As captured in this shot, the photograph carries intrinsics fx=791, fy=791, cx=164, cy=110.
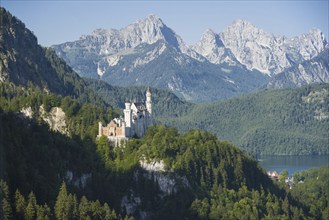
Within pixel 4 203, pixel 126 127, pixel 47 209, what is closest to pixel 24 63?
pixel 126 127

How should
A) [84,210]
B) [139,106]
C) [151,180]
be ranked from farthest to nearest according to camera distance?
[139,106] → [151,180] → [84,210]

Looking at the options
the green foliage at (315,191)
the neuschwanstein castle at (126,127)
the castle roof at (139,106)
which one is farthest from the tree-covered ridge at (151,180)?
the castle roof at (139,106)

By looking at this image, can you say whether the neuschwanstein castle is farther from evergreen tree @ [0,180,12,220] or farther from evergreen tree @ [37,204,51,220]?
evergreen tree @ [0,180,12,220]

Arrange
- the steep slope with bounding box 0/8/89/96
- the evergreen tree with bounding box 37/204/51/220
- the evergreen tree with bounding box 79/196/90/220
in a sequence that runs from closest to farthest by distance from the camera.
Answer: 1. the evergreen tree with bounding box 37/204/51/220
2. the evergreen tree with bounding box 79/196/90/220
3. the steep slope with bounding box 0/8/89/96

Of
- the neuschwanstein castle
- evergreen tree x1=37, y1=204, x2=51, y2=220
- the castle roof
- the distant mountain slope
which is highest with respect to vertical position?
the distant mountain slope

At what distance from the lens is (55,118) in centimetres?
12312

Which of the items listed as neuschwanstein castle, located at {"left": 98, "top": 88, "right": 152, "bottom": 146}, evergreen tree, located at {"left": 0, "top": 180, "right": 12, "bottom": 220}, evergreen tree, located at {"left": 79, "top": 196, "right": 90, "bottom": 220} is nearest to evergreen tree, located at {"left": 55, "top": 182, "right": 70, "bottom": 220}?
evergreen tree, located at {"left": 79, "top": 196, "right": 90, "bottom": 220}

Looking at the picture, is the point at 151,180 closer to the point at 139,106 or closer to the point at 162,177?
the point at 162,177

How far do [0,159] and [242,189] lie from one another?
4611 cm

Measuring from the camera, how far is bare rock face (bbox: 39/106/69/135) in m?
122

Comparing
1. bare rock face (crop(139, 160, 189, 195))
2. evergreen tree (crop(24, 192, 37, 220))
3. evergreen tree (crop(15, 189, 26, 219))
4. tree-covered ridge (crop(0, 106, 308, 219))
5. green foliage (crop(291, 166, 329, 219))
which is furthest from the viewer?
green foliage (crop(291, 166, 329, 219))

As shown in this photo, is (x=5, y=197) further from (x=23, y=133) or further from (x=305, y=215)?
(x=305, y=215)

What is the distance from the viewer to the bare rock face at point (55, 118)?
122 metres

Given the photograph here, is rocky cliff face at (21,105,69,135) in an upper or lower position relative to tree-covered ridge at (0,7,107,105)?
lower
